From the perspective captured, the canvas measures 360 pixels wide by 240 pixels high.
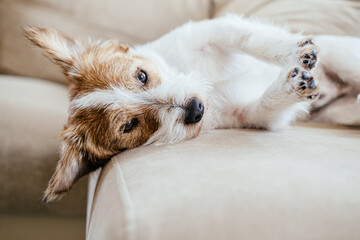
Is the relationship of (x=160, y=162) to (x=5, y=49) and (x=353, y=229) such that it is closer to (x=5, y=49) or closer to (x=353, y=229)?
(x=353, y=229)

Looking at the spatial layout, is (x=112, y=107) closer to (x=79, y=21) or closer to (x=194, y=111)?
(x=194, y=111)

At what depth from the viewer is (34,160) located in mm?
1693

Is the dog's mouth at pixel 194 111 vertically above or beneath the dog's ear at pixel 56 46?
beneath

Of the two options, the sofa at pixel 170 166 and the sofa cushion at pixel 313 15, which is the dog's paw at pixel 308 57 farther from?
the sofa cushion at pixel 313 15

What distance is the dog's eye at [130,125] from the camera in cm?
139

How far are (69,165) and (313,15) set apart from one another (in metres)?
1.79

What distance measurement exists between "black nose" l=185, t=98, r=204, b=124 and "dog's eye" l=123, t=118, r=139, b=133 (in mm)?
242

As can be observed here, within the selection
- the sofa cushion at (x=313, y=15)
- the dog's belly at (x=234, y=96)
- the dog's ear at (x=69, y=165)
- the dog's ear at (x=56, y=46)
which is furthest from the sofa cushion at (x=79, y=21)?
the dog's ear at (x=69, y=165)

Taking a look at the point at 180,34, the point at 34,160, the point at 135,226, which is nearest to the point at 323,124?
the point at 180,34

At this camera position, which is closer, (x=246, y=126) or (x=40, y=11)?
(x=246, y=126)

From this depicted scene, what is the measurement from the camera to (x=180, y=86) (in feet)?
4.65

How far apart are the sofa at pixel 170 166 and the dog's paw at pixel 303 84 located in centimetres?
18

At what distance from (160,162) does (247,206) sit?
13.5 inches

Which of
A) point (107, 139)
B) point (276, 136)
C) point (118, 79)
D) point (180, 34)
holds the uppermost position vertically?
point (180, 34)
